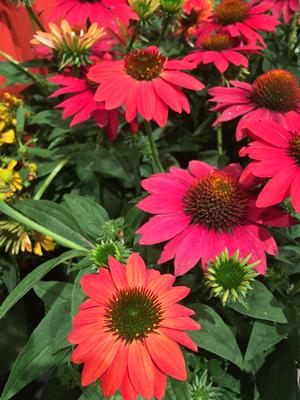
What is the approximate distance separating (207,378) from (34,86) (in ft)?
2.45

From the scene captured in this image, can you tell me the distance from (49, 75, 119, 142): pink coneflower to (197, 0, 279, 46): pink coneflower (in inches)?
11.7

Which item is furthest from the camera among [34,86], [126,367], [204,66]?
[34,86]

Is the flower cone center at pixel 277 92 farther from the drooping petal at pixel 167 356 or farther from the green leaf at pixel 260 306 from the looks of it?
the drooping petal at pixel 167 356

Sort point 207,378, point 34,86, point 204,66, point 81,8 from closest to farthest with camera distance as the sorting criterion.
Result: point 207,378 < point 81,8 < point 204,66 < point 34,86

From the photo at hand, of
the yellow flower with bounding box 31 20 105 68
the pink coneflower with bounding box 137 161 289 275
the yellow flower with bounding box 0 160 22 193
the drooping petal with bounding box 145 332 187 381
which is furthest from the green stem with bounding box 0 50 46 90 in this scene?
the drooping petal with bounding box 145 332 187 381

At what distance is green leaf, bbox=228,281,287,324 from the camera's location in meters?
0.59

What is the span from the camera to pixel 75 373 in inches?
24.4

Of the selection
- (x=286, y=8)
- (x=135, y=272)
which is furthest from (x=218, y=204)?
(x=286, y=8)

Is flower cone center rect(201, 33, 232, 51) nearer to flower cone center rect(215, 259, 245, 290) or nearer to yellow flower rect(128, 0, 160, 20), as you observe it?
→ yellow flower rect(128, 0, 160, 20)

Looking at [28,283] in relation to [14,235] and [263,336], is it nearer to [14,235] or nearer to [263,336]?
[14,235]

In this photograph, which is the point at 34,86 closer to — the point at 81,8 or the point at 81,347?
the point at 81,8

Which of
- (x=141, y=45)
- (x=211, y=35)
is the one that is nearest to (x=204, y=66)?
(x=211, y=35)

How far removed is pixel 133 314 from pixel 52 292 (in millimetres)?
277

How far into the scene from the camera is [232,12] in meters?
0.91
